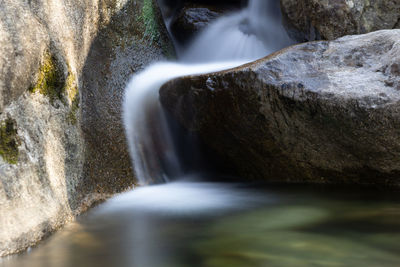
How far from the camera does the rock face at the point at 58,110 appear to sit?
2.20 meters

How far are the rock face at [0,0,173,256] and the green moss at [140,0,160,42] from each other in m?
0.44

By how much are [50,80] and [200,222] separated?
51.6 inches

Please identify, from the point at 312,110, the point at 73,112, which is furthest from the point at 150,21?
the point at 312,110

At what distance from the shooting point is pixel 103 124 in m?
3.50

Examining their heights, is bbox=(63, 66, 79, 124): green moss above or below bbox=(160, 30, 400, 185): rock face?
above

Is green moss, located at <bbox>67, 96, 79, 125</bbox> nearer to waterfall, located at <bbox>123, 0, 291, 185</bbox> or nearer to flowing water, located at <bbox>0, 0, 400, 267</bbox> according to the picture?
flowing water, located at <bbox>0, 0, 400, 267</bbox>

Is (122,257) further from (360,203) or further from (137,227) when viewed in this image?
(360,203)

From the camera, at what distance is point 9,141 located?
2.24m

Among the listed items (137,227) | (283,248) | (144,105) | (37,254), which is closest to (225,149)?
(144,105)

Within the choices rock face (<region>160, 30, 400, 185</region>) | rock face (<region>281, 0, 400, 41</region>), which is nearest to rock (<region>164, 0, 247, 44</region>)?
rock face (<region>281, 0, 400, 41</region>)

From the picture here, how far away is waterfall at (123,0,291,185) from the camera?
12.9 feet

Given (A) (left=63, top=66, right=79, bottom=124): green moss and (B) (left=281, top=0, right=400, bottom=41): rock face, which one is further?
(B) (left=281, top=0, right=400, bottom=41): rock face

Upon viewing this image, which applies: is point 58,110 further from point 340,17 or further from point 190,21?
point 190,21

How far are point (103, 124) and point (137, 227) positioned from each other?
123 cm
